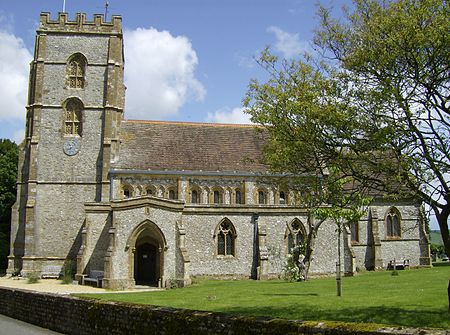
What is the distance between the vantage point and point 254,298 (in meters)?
18.7

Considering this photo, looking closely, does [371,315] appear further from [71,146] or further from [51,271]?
[71,146]

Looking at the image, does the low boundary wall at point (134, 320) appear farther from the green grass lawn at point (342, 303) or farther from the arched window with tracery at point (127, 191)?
the arched window with tracery at point (127, 191)

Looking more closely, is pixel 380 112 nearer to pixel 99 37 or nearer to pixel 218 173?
pixel 218 173

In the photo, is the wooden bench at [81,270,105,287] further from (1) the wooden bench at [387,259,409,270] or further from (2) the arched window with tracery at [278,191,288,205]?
(1) the wooden bench at [387,259,409,270]

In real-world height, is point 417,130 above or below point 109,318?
above

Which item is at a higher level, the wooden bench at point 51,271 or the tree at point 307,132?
the tree at point 307,132

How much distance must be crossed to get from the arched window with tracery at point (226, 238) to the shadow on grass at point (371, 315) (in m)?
15.3

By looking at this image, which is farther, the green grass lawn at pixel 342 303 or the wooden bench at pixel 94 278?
the wooden bench at pixel 94 278

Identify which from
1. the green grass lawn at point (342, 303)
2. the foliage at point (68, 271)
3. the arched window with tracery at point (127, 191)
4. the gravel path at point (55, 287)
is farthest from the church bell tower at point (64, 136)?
the green grass lawn at point (342, 303)

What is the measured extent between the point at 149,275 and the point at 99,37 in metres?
18.8

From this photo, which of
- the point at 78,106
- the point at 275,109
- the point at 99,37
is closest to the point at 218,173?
the point at 78,106

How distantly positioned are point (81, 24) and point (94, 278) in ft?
65.9

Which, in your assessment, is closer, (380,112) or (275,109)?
(380,112)

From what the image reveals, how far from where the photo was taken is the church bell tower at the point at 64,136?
3447 cm
